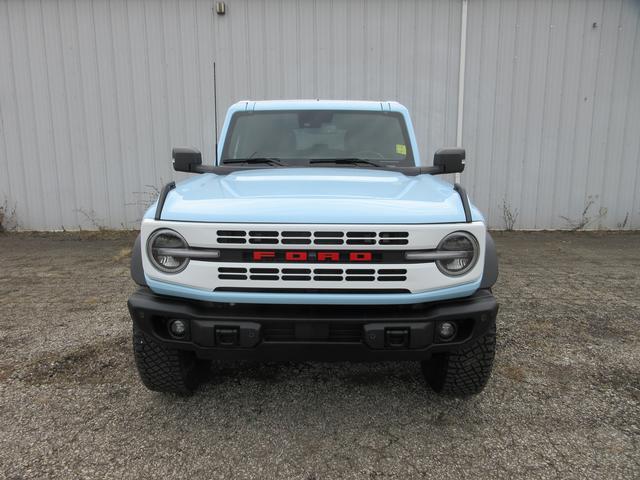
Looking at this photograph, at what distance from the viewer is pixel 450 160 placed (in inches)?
126

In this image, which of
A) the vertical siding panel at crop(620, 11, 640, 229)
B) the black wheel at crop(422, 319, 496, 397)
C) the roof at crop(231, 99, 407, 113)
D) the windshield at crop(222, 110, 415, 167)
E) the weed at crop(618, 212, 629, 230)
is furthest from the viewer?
the weed at crop(618, 212, 629, 230)

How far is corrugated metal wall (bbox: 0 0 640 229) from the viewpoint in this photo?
752 centimetres

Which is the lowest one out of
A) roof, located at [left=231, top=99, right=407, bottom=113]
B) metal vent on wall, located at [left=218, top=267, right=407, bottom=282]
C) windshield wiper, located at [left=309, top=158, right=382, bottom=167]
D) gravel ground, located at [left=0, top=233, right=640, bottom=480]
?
gravel ground, located at [left=0, top=233, right=640, bottom=480]

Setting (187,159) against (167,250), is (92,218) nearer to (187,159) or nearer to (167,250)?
(187,159)

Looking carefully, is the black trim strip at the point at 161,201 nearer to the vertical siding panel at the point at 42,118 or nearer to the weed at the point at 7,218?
the vertical siding panel at the point at 42,118

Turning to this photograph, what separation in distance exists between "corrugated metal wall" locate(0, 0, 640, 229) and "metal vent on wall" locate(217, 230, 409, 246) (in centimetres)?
605

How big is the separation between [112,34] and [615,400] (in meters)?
8.26

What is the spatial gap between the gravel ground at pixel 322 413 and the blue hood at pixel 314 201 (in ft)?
3.60

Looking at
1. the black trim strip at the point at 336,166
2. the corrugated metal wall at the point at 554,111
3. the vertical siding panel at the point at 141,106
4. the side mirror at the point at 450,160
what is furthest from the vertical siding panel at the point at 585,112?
the vertical siding panel at the point at 141,106

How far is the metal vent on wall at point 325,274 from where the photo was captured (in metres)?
2.10

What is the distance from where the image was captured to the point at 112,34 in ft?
24.8

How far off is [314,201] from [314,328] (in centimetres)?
59

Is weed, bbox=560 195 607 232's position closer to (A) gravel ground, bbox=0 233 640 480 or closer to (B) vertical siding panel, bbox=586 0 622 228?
(B) vertical siding panel, bbox=586 0 622 228

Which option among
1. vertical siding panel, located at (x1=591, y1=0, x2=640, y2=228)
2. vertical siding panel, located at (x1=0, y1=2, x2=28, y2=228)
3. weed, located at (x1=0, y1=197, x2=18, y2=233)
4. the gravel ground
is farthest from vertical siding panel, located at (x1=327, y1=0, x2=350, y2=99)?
weed, located at (x1=0, y1=197, x2=18, y2=233)
